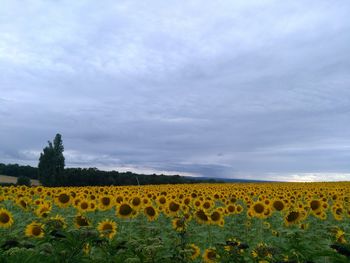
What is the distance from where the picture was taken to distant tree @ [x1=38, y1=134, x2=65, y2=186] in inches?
→ 2376

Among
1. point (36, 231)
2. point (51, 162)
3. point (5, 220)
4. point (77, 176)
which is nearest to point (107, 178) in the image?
point (77, 176)

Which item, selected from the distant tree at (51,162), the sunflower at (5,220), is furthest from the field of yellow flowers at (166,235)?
the distant tree at (51,162)

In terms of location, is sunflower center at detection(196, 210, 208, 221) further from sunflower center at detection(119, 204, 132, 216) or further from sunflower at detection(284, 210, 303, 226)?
sunflower at detection(284, 210, 303, 226)

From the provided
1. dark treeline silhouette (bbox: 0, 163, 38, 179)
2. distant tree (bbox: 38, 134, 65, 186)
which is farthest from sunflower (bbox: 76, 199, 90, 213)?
dark treeline silhouette (bbox: 0, 163, 38, 179)

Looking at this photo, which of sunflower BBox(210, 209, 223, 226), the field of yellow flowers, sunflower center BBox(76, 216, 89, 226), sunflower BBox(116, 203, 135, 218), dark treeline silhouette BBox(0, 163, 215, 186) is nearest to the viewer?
the field of yellow flowers

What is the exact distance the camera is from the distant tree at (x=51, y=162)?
60344mm

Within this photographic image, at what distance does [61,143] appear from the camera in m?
66.6

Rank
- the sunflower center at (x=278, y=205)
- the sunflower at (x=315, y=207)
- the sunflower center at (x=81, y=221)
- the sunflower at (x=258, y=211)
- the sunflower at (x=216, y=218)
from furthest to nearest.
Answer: the sunflower at (x=315, y=207)
the sunflower center at (x=278, y=205)
the sunflower at (x=258, y=211)
the sunflower at (x=216, y=218)
the sunflower center at (x=81, y=221)

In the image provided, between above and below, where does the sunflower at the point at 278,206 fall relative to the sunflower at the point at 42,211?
above

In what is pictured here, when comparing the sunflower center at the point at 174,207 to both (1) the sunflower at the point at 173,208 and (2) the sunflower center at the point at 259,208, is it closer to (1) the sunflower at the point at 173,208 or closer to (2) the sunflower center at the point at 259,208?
(1) the sunflower at the point at 173,208

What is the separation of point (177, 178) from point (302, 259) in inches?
1768

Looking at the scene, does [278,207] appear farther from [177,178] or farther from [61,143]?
[61,143]

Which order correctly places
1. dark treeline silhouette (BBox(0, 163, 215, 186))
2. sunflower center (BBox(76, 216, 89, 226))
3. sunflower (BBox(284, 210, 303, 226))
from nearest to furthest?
sunflower center (BBox(76, 216, 89, 226))
sunflower (BBox(284, 210, 303, 226))
dark treeline silhouette (BBox(0, 163, 215, 186))

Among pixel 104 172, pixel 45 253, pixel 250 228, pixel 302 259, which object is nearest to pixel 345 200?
pixel 250 228
